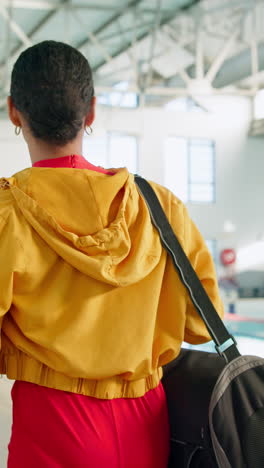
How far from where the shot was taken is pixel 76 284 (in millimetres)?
1431

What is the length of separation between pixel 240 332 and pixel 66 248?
12.5m

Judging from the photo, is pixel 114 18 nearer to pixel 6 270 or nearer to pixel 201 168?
pixel 201 168

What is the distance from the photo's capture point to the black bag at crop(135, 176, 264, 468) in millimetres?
1450

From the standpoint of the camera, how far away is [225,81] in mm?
18719

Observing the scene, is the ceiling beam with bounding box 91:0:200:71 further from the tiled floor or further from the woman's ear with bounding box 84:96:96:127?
the woman's ear with bounding box 84:96:96:127

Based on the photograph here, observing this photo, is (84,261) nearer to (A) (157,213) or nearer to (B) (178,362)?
(A) (157,213)

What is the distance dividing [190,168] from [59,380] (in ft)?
67.3

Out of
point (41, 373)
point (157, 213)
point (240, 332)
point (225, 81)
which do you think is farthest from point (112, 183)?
point (225, 81)

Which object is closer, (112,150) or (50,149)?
(50,149)

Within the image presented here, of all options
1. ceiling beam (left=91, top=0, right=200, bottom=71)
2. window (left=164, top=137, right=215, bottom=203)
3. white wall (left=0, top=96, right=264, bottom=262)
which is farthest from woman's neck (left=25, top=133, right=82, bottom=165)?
window (left=164, top=137, right=215, bottom=203)

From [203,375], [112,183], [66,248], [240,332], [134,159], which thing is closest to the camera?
[66,248]

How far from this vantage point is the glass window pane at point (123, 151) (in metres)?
20.2

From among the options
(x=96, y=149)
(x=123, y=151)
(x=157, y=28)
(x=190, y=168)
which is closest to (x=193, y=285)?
(x=157, y=28)

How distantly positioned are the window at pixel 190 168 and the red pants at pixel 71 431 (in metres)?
19.6
